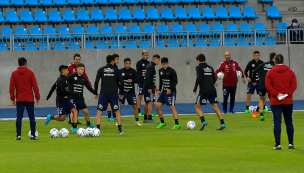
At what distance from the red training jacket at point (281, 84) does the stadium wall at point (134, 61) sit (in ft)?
50.1

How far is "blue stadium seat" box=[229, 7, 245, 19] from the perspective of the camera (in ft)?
92.9

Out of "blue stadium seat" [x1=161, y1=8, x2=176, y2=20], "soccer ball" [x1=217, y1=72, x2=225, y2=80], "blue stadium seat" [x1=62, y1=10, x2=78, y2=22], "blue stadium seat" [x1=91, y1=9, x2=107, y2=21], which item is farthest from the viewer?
"blue stadium seat" [x1=161, y1=8, x2=176, y2=20]

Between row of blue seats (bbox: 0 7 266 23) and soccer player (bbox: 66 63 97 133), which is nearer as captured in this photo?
soccer player (bbox: 66 63 97 133)

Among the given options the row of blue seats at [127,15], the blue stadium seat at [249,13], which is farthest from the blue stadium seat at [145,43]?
the blue stadium seat at [249,13]

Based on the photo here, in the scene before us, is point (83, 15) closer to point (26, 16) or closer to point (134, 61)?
point (26, 16)

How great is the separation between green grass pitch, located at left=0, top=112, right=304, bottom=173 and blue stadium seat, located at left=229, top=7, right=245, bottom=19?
606 inches

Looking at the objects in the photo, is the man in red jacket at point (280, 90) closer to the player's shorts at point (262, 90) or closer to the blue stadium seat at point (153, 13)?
the player's shorts at point (262, 90)

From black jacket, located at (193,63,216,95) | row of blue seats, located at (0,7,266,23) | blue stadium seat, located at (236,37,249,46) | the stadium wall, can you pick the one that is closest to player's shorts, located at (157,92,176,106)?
black jacket, located at (193,63,216,95)

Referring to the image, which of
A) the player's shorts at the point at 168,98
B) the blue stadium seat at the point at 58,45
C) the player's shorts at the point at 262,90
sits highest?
the blue stadium seat at the point at 58,45

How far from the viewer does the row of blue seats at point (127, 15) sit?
87.9 ft

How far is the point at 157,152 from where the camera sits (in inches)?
359

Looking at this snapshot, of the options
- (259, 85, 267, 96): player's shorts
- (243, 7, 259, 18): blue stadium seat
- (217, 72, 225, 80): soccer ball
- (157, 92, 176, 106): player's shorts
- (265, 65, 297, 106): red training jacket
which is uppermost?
(243, 7, 259, 18): blue stadium seat

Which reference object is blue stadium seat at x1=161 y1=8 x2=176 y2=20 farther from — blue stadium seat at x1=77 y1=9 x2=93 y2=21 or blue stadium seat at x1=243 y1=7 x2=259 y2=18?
blue stadium seat at x1=243 y1=7 x2=259 y2=18

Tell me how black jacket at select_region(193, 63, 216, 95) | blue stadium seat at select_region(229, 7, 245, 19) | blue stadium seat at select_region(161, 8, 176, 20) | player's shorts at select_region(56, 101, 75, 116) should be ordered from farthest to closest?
1. blue stadium seat at select_region(229, 7, 245, 19)
2. blue stadium seat at select_region(161, 8, 176, 20)
3. player's shorts at select_region(56, 101, 75, 116)
4. black jacket at select_region(193, 63, 216, 95)
